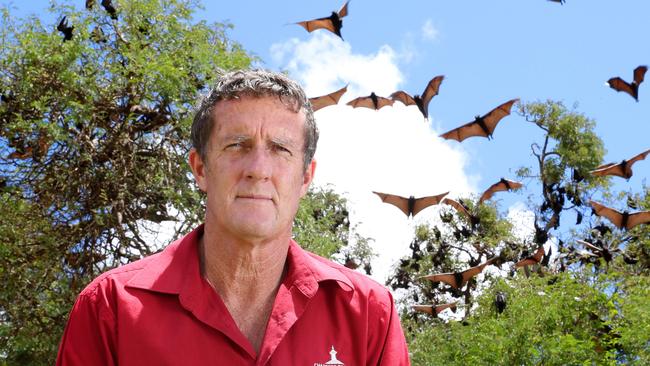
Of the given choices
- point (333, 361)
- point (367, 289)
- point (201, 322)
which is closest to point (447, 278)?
point (367, 289)

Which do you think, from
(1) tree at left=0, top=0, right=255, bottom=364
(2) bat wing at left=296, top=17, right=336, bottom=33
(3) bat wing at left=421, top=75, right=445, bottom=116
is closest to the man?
(1) tree at left=0, top=0, right=255, bottom=364

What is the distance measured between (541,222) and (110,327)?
2102cm

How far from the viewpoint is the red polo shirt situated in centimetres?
242

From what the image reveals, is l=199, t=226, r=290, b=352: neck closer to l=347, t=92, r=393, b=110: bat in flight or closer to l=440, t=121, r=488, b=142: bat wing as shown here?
l=347, t=92, r=393, b=110: bat in flight

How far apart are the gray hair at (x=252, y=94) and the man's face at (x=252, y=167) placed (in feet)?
0.06

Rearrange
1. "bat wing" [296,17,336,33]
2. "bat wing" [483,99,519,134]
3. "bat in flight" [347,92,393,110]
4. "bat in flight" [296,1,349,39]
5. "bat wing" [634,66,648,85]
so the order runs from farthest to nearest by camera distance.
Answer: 1. "bat wing" [634,66,648,85]
2. "bat wing" [483,99,519,134]
3. "bat in flight" [347,92,393,110]
4. "bat wing" [296,17,336,33]
5. "bat in flight" [296,1,349,39]

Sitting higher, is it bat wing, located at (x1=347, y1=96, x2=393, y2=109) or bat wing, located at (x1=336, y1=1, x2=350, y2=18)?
bat wing, located at (x1=336, y1=1, x2=350, y2=18)

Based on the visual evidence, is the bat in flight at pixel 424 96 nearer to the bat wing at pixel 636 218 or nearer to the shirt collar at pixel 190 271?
the bat wing at pixel 636 218

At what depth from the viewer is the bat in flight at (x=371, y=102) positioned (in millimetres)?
14438

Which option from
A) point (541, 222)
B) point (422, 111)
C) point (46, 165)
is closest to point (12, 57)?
point (46, 165)

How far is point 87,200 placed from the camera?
415 inches

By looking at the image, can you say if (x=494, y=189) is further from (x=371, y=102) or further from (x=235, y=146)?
(x=235, y=146)

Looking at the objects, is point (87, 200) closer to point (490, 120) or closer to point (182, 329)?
point (490, 120)

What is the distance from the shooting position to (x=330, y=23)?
13.5 meters
